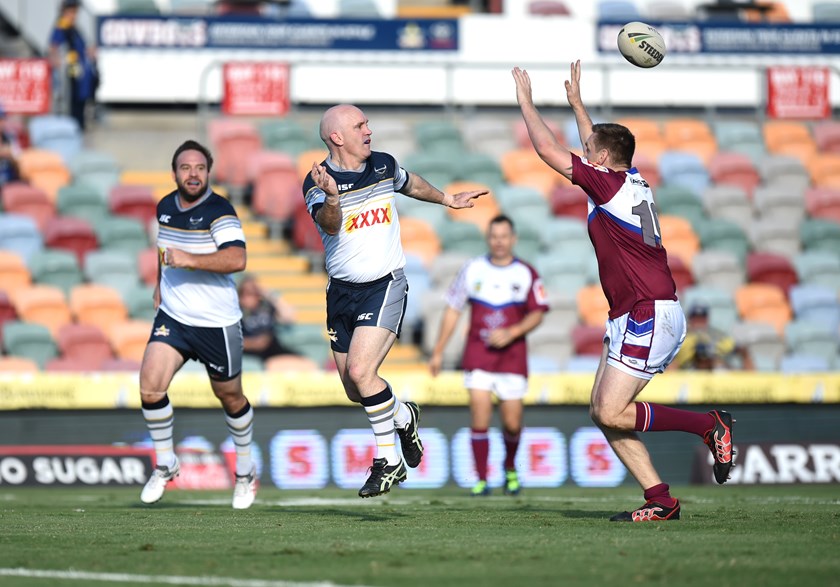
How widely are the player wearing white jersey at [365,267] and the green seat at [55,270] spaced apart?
952 cm

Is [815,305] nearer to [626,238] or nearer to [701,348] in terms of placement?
[701,348]

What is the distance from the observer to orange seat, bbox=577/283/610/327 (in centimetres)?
1839

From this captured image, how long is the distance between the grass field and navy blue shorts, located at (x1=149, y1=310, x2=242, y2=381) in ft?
3.69

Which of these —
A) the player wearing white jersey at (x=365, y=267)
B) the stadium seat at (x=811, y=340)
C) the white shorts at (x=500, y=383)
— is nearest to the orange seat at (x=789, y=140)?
the stadium seat at (x=811, y=340)

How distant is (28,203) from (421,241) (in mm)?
5682

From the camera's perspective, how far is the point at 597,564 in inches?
241

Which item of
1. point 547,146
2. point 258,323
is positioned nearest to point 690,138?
point 258,323

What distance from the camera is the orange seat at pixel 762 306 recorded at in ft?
64.3

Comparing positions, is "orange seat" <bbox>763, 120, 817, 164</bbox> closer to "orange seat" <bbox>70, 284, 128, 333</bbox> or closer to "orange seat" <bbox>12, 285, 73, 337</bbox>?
"orange seat" <bbox>70, 284, 128, 333</bbox>

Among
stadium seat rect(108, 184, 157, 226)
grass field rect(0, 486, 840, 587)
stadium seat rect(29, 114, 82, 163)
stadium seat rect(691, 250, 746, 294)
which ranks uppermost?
stadium seat rect(29, 114, 82, 163)

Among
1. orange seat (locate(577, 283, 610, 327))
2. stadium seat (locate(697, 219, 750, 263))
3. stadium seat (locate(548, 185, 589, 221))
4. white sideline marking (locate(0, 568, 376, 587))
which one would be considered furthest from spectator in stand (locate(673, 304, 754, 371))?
white sideline marking (locate(0, 568, 376, 587))

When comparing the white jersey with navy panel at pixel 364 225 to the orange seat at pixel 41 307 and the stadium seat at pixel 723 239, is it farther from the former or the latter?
the stadium seat at pixel 723 239

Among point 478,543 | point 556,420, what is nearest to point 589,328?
point 556,420

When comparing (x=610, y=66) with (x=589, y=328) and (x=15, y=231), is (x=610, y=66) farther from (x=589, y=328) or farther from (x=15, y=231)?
(x=15, y=231)
